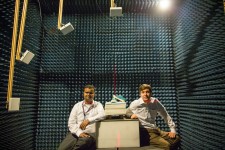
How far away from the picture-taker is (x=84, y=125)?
289cm

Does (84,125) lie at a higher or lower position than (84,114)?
lower

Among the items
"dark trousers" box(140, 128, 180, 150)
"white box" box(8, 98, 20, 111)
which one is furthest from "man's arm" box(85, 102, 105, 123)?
"white box" box(8, 98, 20, 111)

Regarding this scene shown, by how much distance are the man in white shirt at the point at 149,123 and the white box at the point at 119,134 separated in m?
0.19

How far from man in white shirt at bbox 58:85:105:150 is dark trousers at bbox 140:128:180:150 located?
74 cm

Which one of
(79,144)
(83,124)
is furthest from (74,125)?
(79,144)

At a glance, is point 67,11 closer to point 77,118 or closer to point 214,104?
point 77,118

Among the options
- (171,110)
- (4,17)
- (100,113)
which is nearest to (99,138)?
(100,113)

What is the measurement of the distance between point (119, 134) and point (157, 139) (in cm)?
64

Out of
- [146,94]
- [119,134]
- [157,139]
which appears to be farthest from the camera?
[146,94]

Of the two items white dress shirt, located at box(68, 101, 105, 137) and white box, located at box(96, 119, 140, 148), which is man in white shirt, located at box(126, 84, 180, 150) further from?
white dress shirt, located at box(68, 101, 105, 137)

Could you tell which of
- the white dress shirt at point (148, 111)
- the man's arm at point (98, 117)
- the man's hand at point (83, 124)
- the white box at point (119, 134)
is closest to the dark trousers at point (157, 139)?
the white dress shirt at point (148, 111)

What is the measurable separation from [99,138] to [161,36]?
288cm

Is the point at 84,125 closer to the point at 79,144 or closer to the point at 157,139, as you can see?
the point at 79,144

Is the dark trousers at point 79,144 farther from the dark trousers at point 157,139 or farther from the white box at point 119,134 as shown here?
the dark trousers at point 157,139
